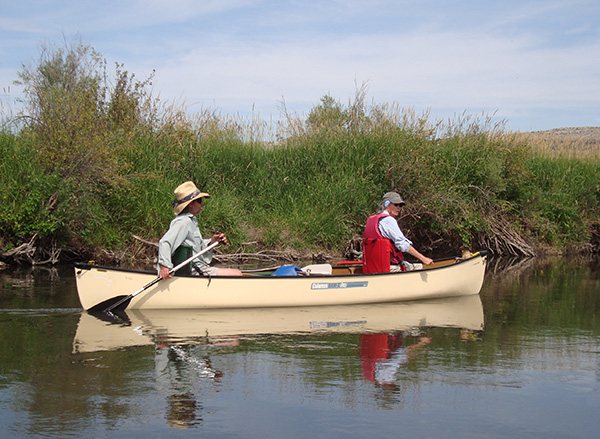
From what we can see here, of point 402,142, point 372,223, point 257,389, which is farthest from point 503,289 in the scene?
point 257,389

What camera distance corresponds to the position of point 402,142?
13852 mm

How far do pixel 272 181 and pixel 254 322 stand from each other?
7.00 m

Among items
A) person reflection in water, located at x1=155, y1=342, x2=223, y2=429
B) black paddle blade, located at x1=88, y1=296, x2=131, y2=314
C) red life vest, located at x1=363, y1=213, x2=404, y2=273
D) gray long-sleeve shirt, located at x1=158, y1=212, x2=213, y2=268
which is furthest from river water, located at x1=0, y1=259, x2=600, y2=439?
gray long-sleeve shirt, located at x1=158, y1=212, x2=213, y2=268

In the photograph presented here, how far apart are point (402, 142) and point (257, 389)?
31.6 feet

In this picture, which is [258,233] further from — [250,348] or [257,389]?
[257,389]

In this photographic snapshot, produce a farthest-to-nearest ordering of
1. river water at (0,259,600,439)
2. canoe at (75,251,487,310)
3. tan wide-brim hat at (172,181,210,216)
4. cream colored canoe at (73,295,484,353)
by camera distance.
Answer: canoe at (75,251,487,310), tan wide-brim hat at (172,181,210,216), cream colored canoe at (73,295,484,353), river water at (0,259,600,439)

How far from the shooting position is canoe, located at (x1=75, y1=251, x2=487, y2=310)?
746 cm

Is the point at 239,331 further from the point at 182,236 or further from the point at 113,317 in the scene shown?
the point at 113,317

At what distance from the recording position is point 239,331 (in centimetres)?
687

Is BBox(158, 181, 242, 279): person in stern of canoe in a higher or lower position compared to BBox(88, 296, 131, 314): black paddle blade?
higher

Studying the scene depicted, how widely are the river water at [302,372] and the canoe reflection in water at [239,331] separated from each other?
0.06 ft

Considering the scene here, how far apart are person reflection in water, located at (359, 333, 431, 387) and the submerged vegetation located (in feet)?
21.2

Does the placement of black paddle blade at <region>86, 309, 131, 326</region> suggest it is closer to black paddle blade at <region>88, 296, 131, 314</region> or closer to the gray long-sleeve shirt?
black paddle blade at <region>88, 296, 131, 314</region>

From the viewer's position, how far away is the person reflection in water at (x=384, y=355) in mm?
5242
